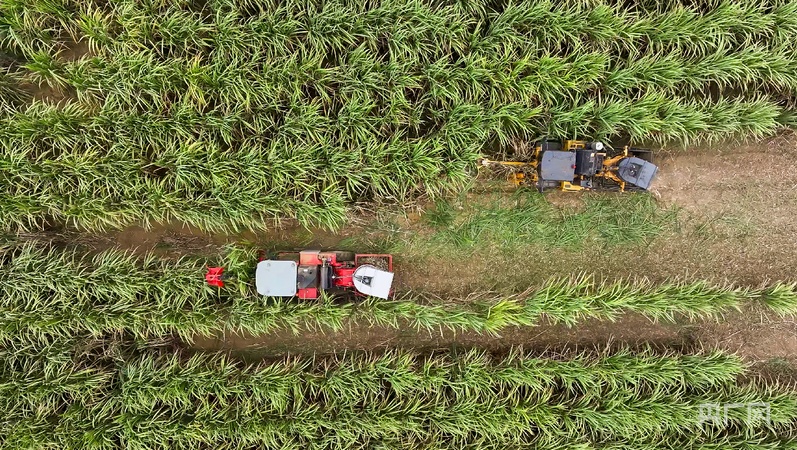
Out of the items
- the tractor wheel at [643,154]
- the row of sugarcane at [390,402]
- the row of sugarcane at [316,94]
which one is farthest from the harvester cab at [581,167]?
the row of sugarcane at [390,402]

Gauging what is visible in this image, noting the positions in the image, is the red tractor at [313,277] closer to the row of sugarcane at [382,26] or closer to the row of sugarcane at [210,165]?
the row of sugarcane at [210,165]

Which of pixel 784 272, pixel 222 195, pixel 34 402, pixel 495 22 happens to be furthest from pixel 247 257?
pixel 784 272

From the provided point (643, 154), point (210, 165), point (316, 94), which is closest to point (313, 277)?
point (210, 165)

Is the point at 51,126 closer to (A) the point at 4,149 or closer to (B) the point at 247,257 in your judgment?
(A) the point at 4,149

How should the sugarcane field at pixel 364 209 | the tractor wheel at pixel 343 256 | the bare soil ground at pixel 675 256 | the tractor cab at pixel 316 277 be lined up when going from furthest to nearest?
the bare soil ground at pixel 675 256 < the tractor wheel at pixel 343 256 < the sugarcane field at pixel 364 209 < the tractor cab at pixel 316 277

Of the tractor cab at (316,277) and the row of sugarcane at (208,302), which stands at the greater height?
the tractor cab at (316,277)

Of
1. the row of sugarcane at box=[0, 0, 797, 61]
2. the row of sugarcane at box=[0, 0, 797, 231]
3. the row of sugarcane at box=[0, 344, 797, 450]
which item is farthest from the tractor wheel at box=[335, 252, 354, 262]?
the row of sugarcane at box=[0, 0, 797, 61]

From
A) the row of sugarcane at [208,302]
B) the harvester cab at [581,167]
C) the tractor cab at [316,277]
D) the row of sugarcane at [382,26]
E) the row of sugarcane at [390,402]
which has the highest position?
the row of sugarcane at [382,26]

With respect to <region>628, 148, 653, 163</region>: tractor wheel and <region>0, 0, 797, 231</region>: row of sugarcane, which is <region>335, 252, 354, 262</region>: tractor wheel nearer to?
<region>0, 0, 797, 231</region>: row of sugarcane
